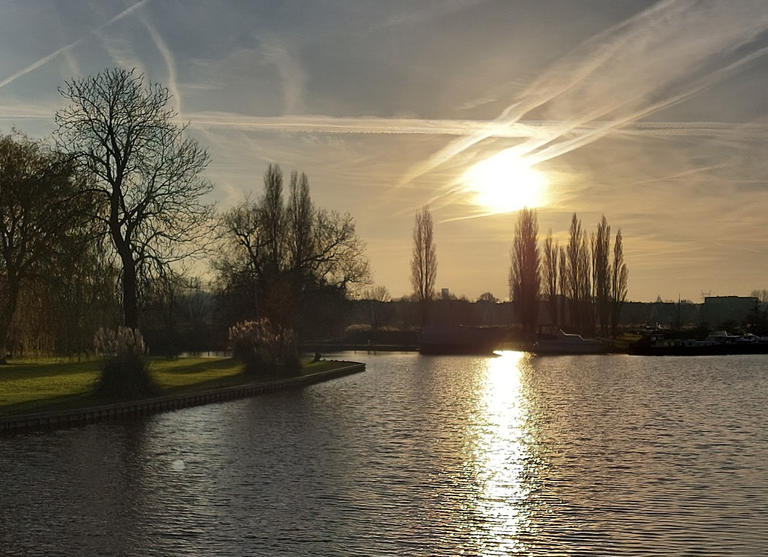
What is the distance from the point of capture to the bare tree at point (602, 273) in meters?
69.1

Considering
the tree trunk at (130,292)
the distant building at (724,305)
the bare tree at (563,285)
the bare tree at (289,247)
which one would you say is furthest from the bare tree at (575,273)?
the distant building at (724,305)

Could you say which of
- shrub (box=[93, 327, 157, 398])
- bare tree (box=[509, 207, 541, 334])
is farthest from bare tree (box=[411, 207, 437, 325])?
shrub (box=[93, 327, 157, 398])

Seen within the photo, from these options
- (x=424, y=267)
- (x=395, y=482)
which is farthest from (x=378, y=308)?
(x=395, y=482)

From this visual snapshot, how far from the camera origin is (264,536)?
30.1ft

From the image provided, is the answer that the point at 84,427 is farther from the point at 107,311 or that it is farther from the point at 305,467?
the point at 107,311

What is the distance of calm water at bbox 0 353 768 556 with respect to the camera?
9.00 meters

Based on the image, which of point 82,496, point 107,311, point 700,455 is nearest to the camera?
point 82,496

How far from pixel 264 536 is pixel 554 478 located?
5389 mm

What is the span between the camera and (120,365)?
882 inches

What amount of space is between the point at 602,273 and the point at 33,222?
169 feet

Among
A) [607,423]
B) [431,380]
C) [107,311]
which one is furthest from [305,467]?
[431,380]

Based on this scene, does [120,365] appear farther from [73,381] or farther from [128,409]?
[73,381]

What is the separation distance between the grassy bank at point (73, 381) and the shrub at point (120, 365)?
2.08ft

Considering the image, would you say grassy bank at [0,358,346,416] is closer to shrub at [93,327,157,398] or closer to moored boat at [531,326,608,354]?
shrub at [93,327,157,398]
